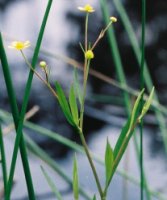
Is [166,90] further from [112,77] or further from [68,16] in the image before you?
[68,16]

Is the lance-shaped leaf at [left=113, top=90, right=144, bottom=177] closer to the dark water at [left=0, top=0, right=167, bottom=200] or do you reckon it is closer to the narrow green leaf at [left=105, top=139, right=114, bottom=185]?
the narrow green leaf at [left=105, top=139, right=114, bottom=185]

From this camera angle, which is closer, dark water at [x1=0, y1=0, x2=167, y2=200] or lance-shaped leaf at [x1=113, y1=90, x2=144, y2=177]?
lance-shaped leaf at [x1=113, y1=90, x2=144, y2=177]

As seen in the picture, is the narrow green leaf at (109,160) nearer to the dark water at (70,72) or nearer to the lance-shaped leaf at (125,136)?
the lance-shaped leaf at (125,136)

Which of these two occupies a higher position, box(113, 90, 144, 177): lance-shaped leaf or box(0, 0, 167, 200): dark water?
box(113, 90, 144, 177): lance-shaped leaf

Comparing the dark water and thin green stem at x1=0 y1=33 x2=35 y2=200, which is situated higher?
thin green stem at x1=0 y1=33 x2=35 y2=200

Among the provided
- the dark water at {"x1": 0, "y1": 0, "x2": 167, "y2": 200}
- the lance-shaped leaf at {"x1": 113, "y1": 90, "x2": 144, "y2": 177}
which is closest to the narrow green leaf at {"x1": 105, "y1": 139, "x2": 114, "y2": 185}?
the lance-shaped leaf at {"x1": 113, "y1": 90, "x2": 144, "y2": 177}

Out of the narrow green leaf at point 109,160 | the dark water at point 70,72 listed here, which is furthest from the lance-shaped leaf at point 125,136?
the dark water at point 70,72

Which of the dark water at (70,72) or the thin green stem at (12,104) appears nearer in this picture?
the thin green stem at (12,104)

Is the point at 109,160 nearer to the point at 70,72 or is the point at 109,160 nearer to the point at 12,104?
the point at 12,104
